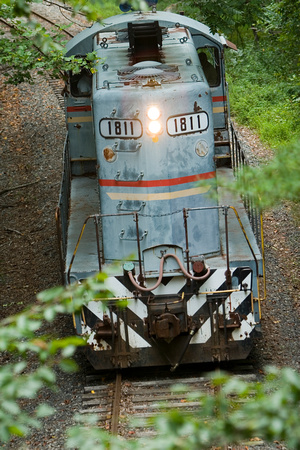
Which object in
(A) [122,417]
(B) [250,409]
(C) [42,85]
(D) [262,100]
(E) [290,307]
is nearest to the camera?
(B) [250,409]

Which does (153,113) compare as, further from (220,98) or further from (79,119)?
(79,119)

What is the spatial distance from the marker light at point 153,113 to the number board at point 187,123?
0.14 m

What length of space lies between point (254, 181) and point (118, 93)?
371cm

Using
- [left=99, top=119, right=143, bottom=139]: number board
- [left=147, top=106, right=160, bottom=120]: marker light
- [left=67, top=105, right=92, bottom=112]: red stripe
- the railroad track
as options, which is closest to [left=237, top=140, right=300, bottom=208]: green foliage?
the railroad track

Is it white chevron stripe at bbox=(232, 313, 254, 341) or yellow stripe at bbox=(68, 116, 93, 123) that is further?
yellow stripe at bbox=(68, 116, 93, 123)

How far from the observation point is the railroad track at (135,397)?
603 centimetres

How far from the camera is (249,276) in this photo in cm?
666

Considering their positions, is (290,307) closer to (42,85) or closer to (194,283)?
(194,283)

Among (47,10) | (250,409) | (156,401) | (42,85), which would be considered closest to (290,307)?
(156,401)

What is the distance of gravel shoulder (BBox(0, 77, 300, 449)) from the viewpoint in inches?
281

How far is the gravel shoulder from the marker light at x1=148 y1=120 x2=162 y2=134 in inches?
109

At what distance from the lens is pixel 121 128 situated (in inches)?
262

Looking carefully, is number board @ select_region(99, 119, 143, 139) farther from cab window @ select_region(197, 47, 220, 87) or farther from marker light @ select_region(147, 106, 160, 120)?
cab window @ select_region(197, 47, 220, 87)

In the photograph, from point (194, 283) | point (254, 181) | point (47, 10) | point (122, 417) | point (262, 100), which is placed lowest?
point (122, 417)
